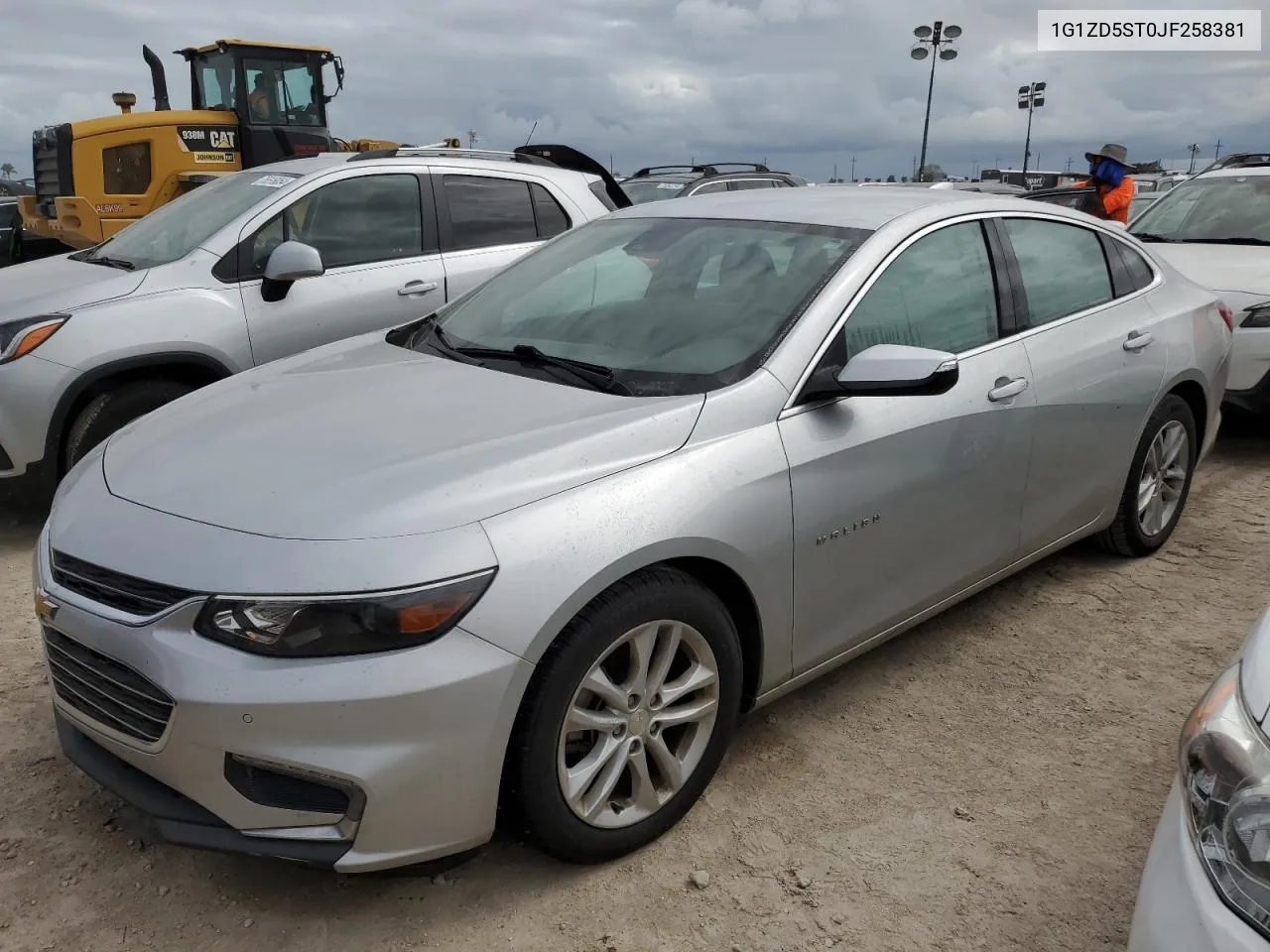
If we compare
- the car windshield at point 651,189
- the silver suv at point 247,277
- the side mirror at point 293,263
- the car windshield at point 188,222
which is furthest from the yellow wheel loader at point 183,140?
the side mirror at point 293,263

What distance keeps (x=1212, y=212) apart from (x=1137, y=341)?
420cm

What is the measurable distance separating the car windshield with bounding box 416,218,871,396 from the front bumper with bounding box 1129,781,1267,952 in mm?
1527

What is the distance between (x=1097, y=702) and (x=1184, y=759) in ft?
6.32

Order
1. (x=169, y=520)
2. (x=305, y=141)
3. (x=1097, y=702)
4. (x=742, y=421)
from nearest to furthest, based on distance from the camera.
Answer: (x=169, y=520)
(x=742, y=421)
(x=1097, y=702)
(x=305, y=141)

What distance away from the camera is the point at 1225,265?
6.54m

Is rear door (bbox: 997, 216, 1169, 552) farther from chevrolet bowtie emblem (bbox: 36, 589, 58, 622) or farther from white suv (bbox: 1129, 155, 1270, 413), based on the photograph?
chevrolet bowtie emblem (bbox: 36, 589, 58, 622)

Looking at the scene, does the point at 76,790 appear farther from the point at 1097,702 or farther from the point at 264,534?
the point at 1097,702

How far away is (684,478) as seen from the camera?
253 cm

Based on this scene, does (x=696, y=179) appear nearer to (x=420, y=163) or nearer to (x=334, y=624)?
(x=420, y=163)


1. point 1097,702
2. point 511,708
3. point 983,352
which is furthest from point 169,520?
point 1097,702

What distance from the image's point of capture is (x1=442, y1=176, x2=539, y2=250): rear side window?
5.95 meters

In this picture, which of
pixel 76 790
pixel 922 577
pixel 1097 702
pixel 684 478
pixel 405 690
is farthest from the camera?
pixel 1097 702

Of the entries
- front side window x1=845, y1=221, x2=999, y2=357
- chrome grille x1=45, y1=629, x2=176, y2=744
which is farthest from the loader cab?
chrome grille x1=45, y1=629, x2=176, y2=744

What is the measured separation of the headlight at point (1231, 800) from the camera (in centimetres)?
144
